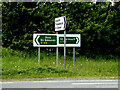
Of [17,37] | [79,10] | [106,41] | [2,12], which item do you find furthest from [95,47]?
[2,12]

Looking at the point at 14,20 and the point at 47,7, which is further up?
the point at 47,7

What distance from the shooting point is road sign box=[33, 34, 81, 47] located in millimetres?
15448

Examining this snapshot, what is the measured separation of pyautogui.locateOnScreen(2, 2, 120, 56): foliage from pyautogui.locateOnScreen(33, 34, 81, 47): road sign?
4161 mm

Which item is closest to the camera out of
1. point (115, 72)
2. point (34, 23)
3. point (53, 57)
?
point (115, 72)

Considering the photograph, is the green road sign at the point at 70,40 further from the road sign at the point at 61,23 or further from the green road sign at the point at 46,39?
the road sign at the point at 61,23

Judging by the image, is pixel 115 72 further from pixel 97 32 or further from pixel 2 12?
pixel 2 12

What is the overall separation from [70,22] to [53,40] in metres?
5.26

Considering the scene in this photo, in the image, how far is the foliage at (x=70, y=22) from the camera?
65.9 feet

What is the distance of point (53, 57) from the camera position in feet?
63.6

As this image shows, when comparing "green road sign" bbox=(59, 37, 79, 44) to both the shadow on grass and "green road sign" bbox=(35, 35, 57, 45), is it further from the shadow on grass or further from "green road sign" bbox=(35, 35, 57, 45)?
the shadow on grass

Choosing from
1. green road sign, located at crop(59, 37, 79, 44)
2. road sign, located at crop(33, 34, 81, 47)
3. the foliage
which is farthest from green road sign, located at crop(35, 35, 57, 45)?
the foliage

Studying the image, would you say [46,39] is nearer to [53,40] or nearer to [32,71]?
[53,40]

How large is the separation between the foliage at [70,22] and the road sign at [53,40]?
13.7ft

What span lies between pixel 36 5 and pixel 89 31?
18.4 ft
